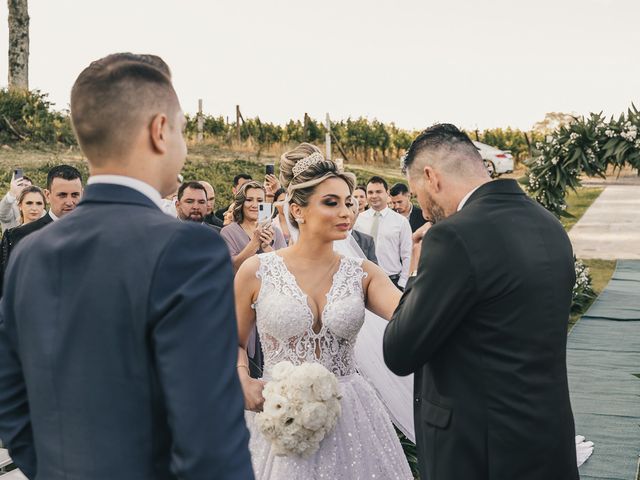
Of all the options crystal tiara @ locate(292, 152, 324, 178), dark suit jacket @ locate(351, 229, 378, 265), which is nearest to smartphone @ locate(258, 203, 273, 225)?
dark suit jacket @ locate(351, 229, 378, 265)

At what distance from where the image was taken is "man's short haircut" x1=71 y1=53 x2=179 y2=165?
1745mm

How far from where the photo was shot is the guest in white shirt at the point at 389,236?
394 inches

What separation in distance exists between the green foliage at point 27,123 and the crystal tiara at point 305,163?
830 inches

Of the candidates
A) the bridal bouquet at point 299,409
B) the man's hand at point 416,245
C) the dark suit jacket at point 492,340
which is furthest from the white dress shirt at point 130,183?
the man's hand at point 416,245

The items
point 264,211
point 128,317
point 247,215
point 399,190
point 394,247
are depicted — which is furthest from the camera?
point 399,190

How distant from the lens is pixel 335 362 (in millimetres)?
3799

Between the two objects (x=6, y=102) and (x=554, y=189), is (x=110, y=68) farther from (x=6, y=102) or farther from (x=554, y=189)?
(x=6, y=102)

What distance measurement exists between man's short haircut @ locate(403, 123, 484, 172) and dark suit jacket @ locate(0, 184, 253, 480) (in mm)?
1498

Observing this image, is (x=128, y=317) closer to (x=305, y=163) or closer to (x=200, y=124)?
(x=305, y=163)

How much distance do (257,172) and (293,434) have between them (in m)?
22.0

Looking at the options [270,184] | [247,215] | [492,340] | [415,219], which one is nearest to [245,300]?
[492,340]

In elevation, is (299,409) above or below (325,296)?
below

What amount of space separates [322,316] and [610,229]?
22.7 meters

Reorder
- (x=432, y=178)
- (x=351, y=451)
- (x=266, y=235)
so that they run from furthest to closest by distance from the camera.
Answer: (x=266, y=235) → (x=351, y=451) → (x=432, y=178)
